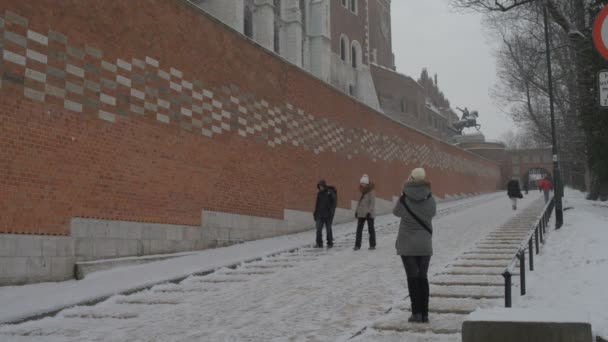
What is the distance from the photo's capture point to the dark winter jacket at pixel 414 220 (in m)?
5.71

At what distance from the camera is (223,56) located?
43.8 feet

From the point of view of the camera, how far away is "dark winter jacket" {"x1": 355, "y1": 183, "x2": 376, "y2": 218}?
11.8 m

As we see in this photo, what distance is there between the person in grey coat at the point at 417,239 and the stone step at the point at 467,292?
1.23m

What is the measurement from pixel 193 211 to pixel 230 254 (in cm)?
126

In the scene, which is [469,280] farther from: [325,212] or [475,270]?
[325,212]

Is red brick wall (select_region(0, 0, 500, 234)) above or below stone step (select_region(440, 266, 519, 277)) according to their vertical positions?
above

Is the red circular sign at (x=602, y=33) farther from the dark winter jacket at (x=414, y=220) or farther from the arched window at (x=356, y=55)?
the arched window at (x=356, y=55)

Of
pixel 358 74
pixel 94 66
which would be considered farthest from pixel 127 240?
pixel 358 74

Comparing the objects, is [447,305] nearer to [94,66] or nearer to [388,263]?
[388,263]

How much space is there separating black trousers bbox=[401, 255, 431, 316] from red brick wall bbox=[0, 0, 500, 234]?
541cm

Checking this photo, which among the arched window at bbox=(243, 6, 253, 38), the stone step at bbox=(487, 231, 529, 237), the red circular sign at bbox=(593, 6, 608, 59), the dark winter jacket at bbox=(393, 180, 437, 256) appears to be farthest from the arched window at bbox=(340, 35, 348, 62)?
the red circular sign at bbox=(593, 6, 608, 59)

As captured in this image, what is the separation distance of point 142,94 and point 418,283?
6.90 meters

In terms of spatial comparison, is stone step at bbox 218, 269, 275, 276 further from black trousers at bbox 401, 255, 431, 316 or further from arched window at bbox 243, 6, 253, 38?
arched window at bbox 243, 6, 253, 38

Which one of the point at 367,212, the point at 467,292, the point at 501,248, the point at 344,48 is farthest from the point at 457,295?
the point at 344,48
